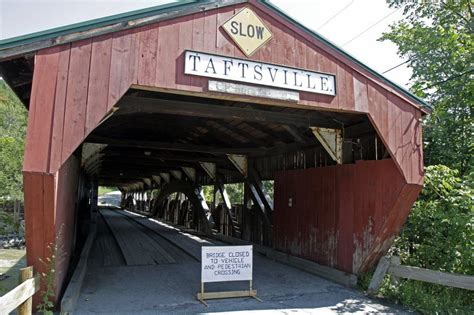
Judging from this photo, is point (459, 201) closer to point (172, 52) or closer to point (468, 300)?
point (468, 300)

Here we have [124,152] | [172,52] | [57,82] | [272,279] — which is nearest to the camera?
[57,82]

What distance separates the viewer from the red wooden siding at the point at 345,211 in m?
5.82

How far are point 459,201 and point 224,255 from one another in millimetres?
3500

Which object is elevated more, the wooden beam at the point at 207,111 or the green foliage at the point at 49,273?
the wooden beam at the point at 207,111

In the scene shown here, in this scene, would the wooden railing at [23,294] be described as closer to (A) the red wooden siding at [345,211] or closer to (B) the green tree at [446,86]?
(A) the red wooden siding at [345,211]

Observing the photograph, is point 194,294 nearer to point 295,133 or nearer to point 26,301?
point 26,301

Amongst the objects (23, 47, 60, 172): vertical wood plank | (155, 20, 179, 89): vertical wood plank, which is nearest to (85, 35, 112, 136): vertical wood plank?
(23, 47, 60, 172): vertical wood plank

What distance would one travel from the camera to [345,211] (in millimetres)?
6652

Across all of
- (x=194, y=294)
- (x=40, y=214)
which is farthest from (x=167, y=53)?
(x=194, y=294)

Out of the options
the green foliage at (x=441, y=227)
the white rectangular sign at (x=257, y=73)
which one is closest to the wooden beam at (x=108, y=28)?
the white rectangular sign at (x=257, y=73)

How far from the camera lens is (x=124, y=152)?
480 inches

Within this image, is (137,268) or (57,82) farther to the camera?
(137,268)

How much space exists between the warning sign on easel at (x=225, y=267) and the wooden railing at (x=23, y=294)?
202 cm

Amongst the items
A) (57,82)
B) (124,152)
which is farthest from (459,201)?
(124,152)
